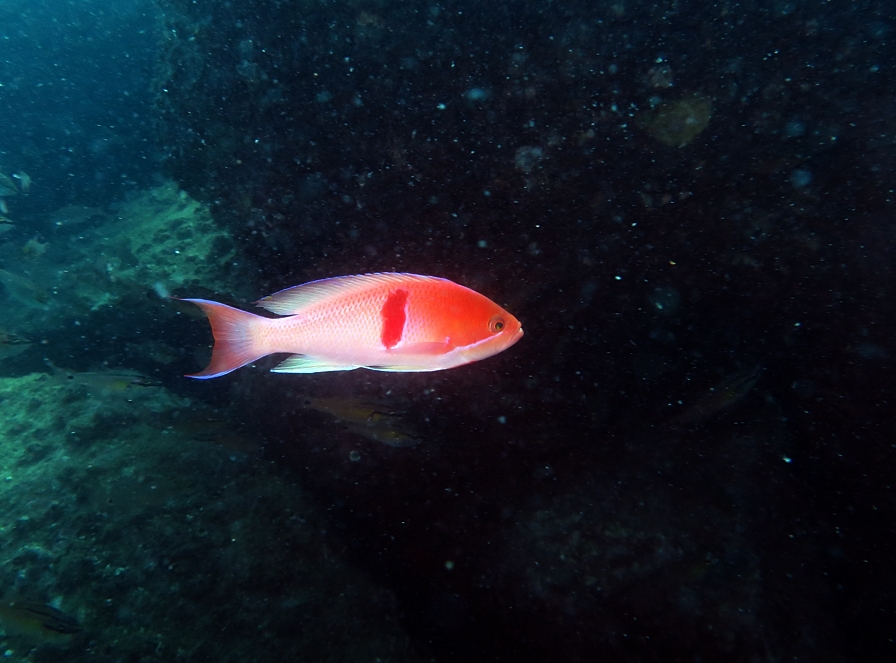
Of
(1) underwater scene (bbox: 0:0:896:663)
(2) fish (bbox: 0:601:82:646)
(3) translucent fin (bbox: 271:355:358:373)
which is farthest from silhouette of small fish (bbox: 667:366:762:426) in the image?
(2) fish (bbox: 0:601:82:646)

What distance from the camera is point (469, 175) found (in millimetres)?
4141

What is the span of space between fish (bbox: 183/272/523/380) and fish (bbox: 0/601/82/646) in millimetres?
3371

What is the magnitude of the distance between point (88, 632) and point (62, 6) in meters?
17.1

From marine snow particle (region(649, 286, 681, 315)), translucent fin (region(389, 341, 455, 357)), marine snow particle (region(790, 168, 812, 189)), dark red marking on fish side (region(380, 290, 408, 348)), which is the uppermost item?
dark red marking on fish side (region(380, 290, 408, 348))

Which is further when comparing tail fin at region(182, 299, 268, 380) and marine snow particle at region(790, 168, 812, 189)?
marine snow particle at region(790, 168, 812, 189)

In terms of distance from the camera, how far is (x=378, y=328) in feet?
7.57

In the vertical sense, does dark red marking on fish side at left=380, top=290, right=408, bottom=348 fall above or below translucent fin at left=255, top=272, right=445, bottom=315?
below

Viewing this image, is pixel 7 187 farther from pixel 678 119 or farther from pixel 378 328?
pixel 678 119

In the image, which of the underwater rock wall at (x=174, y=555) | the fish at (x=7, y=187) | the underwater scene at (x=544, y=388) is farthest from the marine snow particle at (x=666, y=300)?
the fish at (x=7, y=187)

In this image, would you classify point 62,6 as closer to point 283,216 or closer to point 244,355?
point 283,216

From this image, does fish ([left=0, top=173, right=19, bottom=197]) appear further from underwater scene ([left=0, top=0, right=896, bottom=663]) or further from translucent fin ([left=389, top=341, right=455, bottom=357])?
translucent fin ([left=389, top=341, right=455, bottom=357])

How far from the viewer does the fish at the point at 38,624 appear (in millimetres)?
3539

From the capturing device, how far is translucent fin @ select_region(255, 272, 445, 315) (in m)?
2.39

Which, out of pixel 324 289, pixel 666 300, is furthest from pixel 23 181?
pixel 666 300
